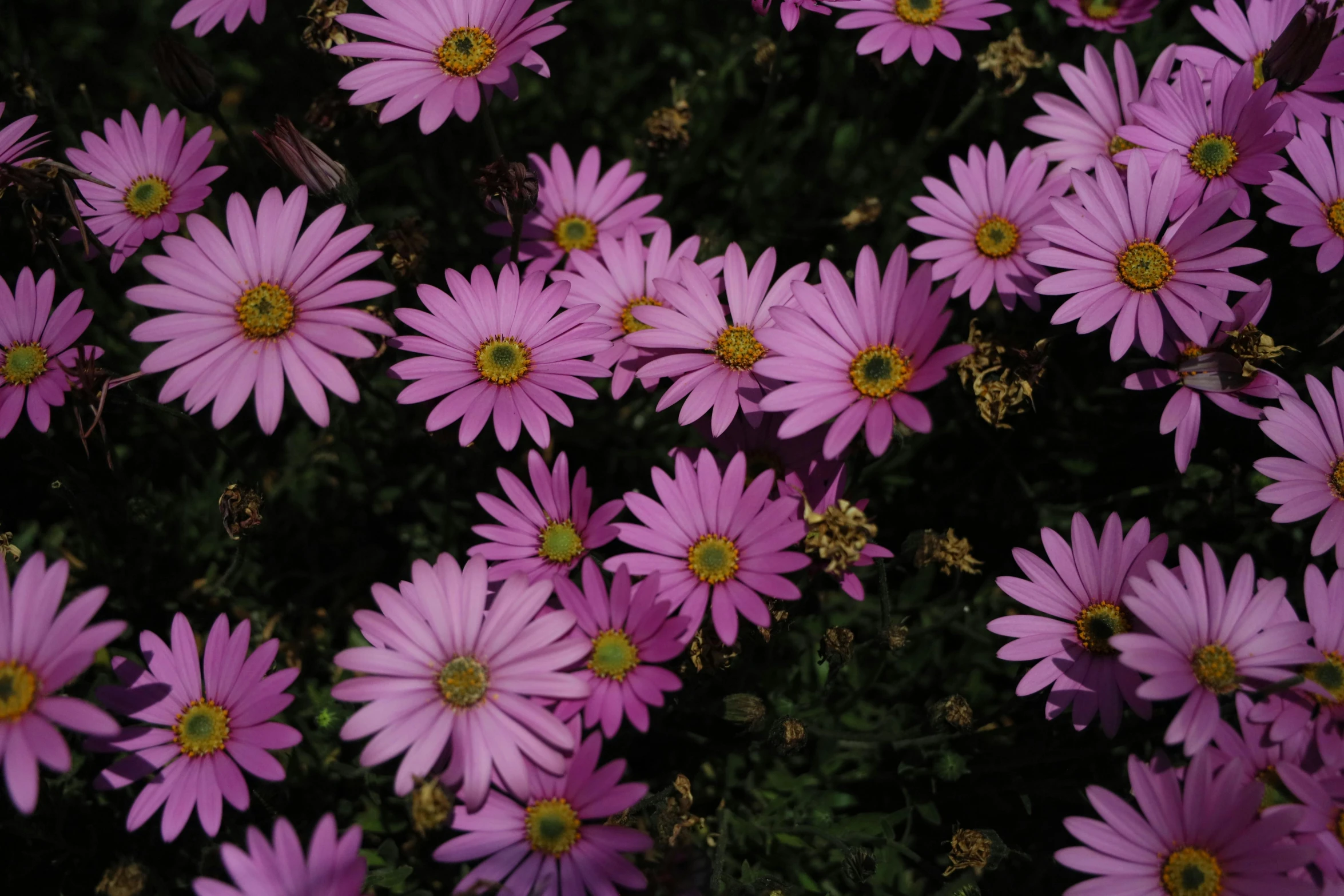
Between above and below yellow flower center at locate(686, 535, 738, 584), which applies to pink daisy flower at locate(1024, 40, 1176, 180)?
above

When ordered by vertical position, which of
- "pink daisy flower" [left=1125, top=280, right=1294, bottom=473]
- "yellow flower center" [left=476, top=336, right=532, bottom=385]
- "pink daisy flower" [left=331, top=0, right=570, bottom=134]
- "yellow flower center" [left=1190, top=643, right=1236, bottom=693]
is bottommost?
"yellow flower center" [left=1190, top=643, right=1236, bottom=693]

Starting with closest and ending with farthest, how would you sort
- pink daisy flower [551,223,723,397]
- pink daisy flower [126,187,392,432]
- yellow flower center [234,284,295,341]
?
1. pink daisy flower [126,187,392,432]
2. yellow flower center [234,284,295,341]
3. pink daisy flower [551,223,723,397]

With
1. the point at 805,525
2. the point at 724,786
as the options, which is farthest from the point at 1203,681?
the point at 724,786

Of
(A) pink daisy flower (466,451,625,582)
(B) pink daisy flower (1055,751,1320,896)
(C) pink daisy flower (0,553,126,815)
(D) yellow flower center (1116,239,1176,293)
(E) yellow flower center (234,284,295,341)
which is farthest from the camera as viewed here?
(D) yellow flower center (1116,239,1176,293)

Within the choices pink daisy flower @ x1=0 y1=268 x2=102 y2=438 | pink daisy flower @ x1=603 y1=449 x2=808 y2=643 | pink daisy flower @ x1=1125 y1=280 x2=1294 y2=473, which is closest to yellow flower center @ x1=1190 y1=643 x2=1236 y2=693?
pink daisy flower @ x1=1125 y1=280 x2=1294 y2=473

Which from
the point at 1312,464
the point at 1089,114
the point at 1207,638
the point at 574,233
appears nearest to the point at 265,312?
the point at 574,233

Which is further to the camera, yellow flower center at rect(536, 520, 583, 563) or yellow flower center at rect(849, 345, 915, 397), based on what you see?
yellow flower center at rect(536, 520, 583, 563)

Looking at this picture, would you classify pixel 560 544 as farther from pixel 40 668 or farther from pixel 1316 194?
pixel 1316 194

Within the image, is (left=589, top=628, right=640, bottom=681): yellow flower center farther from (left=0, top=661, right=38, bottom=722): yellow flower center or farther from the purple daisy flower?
(left=0, top=661, right=38, bottom=722): yellow flower center
